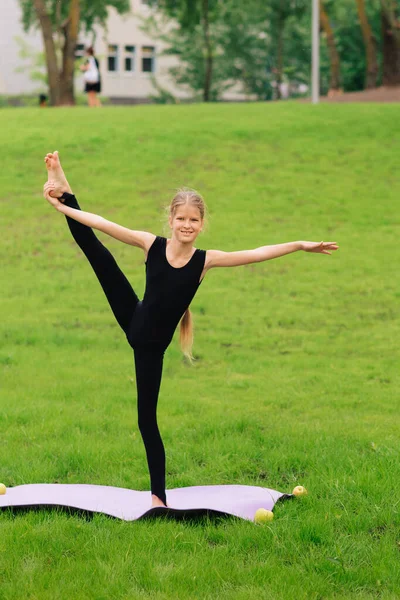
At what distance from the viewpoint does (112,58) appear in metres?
62.9

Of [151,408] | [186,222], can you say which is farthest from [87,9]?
[151,408]

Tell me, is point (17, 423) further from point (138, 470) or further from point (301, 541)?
point (301, 541)

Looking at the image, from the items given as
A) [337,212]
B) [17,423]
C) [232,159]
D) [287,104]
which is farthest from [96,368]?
[287,104]

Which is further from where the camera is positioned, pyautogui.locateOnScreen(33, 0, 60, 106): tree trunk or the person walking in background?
pyautogui.locateOnScreen(33, 0, 60, 106): tree trunk

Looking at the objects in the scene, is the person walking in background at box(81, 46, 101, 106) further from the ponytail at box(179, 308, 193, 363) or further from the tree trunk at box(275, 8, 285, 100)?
the tree trunk at box(275, 8, 285, 100)

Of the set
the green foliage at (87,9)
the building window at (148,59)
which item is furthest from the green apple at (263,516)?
the building window at (148,59)

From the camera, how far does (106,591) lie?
4.73 m

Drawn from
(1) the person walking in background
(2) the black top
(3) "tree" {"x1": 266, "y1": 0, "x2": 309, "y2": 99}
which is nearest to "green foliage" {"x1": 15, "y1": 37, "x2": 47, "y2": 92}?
(3) "tree" {"x1": 266, "y1": 0, "x2": 309, "y2": 99}

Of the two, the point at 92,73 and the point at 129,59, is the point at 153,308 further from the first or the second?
the point at 129,59

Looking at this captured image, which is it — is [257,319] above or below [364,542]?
below

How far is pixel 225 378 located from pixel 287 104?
17.5 m

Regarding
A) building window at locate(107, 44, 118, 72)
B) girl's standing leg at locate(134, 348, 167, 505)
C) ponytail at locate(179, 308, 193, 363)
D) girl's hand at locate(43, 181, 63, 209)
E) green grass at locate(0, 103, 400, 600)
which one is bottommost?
green grass at locate(0, 103, 400, 600)

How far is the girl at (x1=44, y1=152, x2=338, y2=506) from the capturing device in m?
5.73

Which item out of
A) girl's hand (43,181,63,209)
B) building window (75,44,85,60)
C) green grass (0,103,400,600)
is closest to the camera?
green grass (0,103,400,600)
